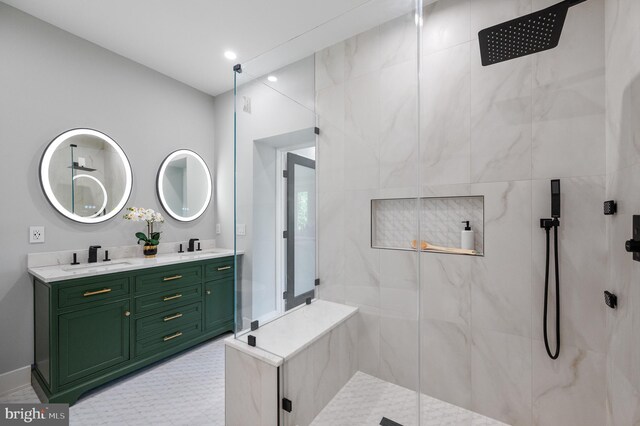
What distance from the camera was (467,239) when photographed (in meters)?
1.61

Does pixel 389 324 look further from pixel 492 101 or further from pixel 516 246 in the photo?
pixel 492 101

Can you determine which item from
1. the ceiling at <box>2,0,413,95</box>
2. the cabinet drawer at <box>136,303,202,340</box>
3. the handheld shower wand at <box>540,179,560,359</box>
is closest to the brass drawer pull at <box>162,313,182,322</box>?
the cabinet drawer at <box>136,303,202,340</box>

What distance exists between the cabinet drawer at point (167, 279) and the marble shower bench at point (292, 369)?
46.2 inches

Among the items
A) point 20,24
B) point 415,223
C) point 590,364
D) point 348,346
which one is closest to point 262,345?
point 348,346

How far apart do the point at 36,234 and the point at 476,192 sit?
3187 millimetres

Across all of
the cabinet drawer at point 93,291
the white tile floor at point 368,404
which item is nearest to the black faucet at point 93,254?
the cabinet drawer at point 93,291

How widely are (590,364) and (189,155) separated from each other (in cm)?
371

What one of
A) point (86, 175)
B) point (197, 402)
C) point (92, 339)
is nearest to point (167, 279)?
point (92, 339)

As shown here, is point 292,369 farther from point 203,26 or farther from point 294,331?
point 203,26

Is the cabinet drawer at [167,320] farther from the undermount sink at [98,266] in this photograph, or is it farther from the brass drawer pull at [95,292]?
the undermount sink at [98,266]

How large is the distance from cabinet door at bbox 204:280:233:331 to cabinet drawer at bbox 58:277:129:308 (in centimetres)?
75

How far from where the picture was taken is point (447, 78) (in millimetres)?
1657

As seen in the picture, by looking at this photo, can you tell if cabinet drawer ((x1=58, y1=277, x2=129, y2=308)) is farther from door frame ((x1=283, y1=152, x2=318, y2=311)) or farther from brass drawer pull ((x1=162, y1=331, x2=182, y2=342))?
door frame ((x1=283, y1=152, x2=318, y2=311))

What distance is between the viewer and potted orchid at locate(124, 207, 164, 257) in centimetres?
252
